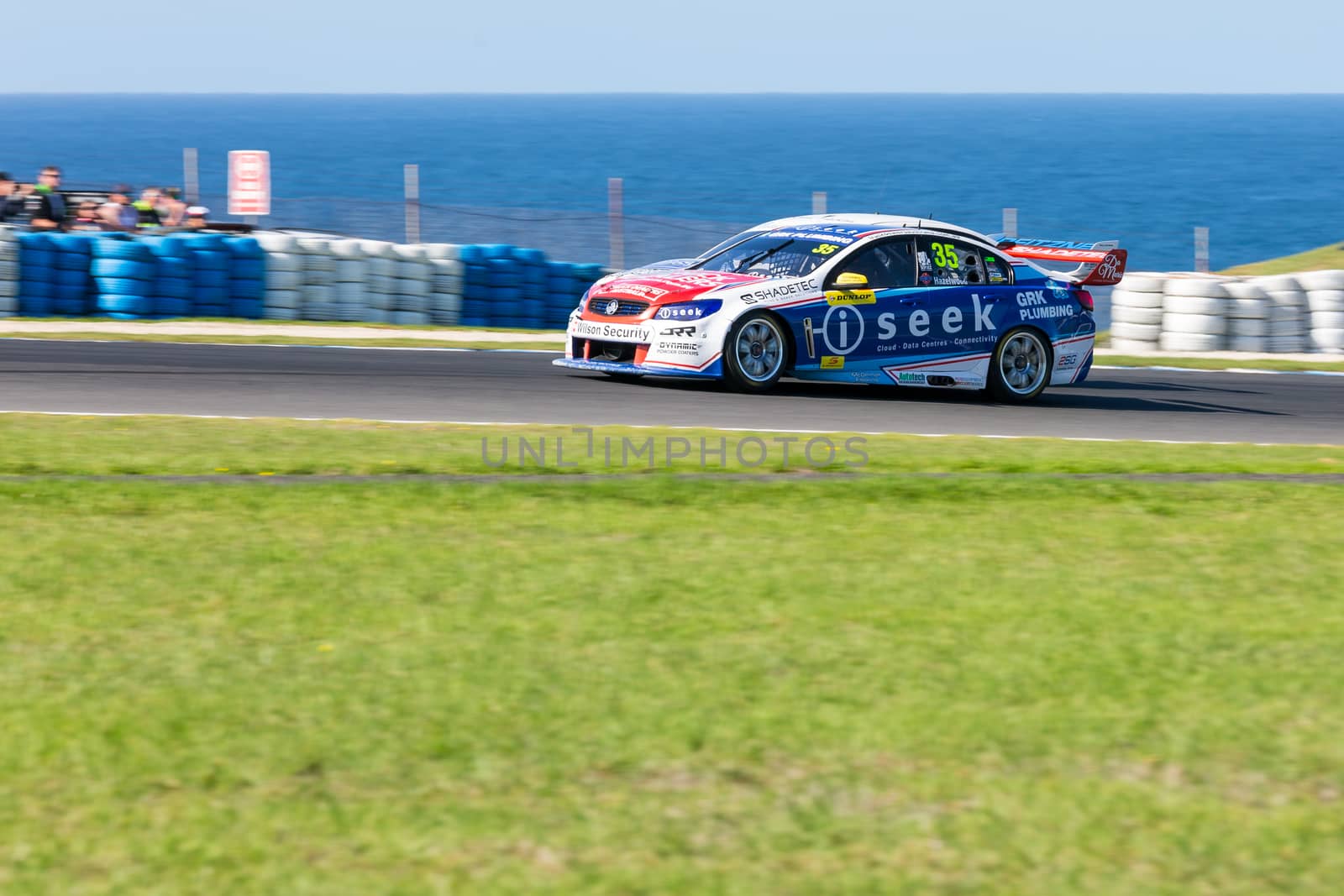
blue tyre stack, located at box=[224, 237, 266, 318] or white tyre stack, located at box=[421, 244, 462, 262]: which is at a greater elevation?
white tyre stack, located at box=[421, 244, 462, 262]

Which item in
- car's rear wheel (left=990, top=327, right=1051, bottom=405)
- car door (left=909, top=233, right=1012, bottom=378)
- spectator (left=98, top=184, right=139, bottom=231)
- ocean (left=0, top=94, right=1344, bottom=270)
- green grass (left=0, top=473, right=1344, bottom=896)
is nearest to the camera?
green grass (left=0, top=473, right=1344, bottom=896)

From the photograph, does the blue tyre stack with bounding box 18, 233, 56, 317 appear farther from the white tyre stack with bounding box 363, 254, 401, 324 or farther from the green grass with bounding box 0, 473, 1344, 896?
the green grass with bounding box 0, 473, 1344, 896

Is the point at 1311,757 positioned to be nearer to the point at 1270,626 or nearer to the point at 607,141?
the point at 1270,626

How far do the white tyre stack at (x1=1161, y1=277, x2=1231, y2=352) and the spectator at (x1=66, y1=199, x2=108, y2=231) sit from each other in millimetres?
13940

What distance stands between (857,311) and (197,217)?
1228cm

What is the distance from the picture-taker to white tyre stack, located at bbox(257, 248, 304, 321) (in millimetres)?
18766

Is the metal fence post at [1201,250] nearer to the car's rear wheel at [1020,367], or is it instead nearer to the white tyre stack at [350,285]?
the car's rear wheel at [1020,367]

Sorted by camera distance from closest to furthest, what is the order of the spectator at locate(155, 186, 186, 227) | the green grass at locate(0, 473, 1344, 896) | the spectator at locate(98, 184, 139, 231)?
the green grass at locate(0, 473, 1344, 896)
the spectator at locate(98, 184, 139, 231)
the spectator at locate(155, 186, 186, 227)

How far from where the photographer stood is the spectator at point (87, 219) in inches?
872

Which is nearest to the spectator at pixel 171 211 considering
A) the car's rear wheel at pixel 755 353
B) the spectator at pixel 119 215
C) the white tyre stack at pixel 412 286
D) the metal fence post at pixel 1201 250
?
the spectator at pixel 119 215

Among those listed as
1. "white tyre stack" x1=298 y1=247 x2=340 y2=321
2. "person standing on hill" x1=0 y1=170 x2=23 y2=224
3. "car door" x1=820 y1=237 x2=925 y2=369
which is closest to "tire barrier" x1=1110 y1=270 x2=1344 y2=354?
"car door" x1=820 y1=237 x2=925 y2=369

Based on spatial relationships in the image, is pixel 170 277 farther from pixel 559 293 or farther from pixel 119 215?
pixel 559 293

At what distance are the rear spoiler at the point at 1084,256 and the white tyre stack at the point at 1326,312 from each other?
5.99m

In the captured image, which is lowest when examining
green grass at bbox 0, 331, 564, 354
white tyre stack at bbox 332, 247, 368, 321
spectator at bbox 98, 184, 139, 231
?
green grass at bbox 0, 331, 564, 354
